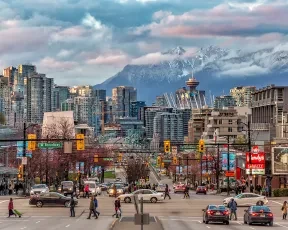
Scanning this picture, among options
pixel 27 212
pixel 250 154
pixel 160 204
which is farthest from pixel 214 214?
pixel 250 154

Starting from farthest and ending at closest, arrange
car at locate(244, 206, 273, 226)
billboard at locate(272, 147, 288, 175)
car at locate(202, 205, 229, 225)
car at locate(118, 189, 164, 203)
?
billboard at locate(272, 147, 288, 175)
car at locate(118, 189, 164, 203)
car at locate(202, 205, 229, 225)
car at locate(244, 206, 273, 226)

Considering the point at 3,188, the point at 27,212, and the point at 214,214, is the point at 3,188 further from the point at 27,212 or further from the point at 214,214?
the point at 214,214

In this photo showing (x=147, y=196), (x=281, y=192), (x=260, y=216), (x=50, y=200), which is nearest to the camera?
(x=260, y=216)

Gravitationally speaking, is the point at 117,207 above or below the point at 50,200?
above

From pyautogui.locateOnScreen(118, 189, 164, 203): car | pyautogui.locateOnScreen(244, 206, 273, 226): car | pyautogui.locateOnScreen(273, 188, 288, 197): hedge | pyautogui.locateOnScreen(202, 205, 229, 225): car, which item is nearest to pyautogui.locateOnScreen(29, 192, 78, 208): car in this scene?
pyautogui.locateOnScreen(118, 189, 164, 203): car

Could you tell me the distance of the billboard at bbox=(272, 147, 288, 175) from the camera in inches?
3873

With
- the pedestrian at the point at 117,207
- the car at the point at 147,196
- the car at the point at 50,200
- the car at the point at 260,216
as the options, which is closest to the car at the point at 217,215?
the car at the point at 260,216

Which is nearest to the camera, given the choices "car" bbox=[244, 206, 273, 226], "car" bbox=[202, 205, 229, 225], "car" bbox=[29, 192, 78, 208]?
"car" bbox=[244, 206, 273, 226]

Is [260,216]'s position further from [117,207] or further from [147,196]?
[147,196]

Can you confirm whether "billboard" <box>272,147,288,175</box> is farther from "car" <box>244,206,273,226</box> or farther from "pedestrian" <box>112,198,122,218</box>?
"car" <box>244,206,273,226</box>

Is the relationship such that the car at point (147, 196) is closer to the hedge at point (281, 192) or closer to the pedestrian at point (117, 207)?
the pedestrian at point (117, 207)

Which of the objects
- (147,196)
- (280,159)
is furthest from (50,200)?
(280,159)

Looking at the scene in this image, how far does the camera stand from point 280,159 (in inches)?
3873

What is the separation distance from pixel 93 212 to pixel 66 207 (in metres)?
13.6
